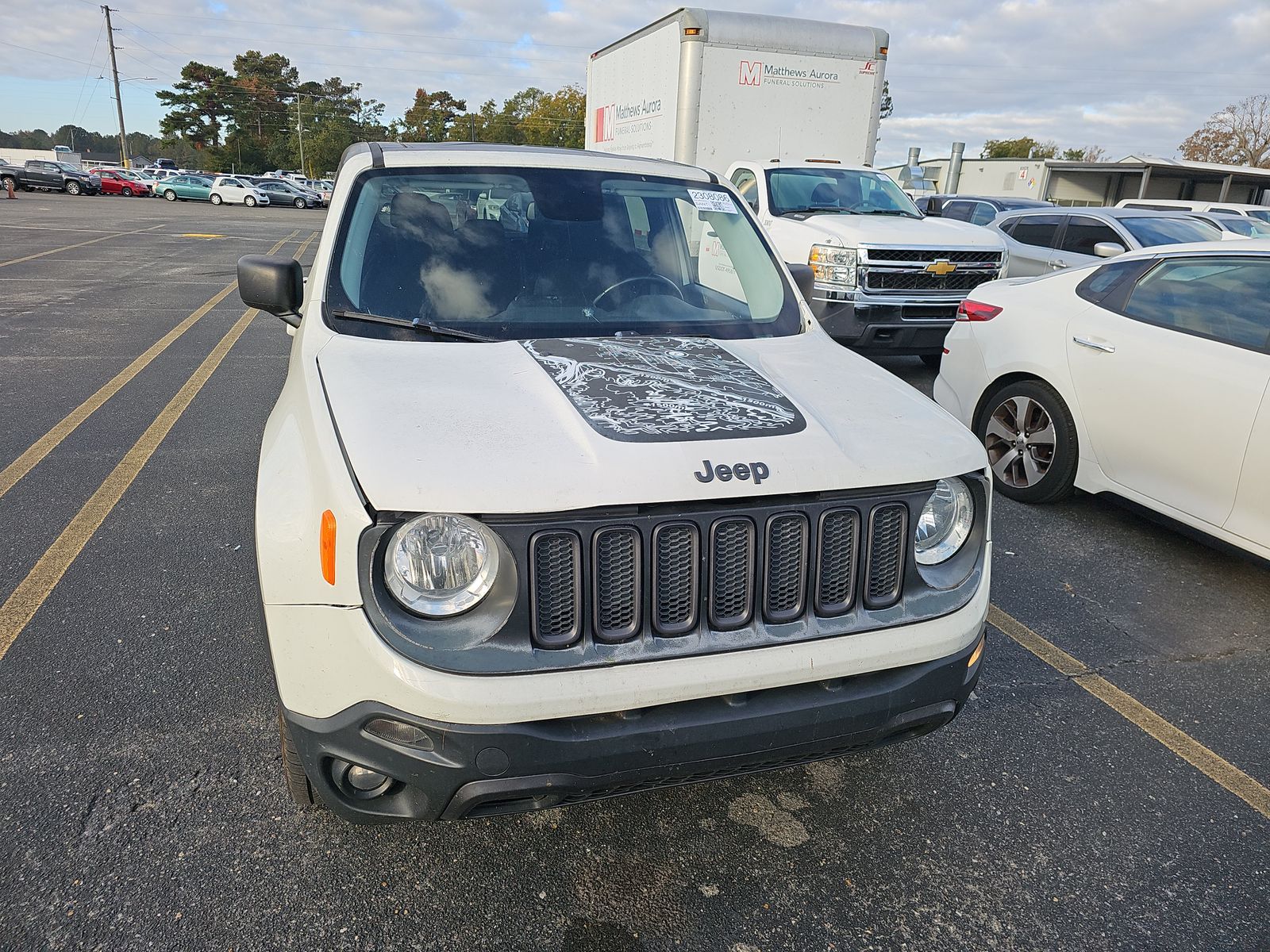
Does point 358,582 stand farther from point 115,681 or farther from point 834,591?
point 115,681

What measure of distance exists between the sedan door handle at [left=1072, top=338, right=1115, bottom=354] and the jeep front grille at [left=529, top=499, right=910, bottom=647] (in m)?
3.05

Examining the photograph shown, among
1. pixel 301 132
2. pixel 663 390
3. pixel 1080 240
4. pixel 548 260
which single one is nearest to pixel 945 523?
pixel 663 390

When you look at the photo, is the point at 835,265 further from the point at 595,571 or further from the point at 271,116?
the point at 271,116

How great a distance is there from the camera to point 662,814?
259cm

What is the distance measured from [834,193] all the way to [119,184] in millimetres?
52572

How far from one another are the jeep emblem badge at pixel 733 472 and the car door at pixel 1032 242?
31.5 feet

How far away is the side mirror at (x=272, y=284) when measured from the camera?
3193mm

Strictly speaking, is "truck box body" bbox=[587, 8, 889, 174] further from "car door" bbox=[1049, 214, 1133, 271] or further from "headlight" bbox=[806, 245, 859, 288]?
"headlight" bbox=[806, 245, 859, 288]

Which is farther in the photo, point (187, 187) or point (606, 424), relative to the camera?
point (187, 187)

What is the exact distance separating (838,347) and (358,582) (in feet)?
6.49

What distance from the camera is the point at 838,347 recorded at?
316cm

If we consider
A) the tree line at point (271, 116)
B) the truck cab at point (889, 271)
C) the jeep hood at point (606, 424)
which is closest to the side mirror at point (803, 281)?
the jeep hood at point (606, 424)

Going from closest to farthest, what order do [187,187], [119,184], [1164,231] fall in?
1. [1164,231]
2. [187,187]
3. [119,184]

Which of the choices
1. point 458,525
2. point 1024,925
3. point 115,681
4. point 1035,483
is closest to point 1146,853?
point 1024,925
